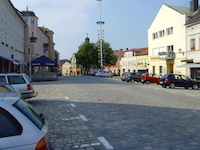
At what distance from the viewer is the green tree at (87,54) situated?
3656 inches

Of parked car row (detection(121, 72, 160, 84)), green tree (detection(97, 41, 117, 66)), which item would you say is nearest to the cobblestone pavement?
parked car row (detection(121, 72, 160, 84))

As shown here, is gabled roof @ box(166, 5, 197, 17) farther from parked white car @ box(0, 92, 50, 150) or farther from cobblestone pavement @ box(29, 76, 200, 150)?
parked white car @ box(0, 92, 50, 150)

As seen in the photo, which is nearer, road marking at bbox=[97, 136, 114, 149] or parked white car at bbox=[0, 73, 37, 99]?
road marking at bbox=[97, 136, 114, 149]

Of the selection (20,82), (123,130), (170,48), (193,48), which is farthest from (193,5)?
(123,130)

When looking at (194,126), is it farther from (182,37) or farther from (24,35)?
(24,35)

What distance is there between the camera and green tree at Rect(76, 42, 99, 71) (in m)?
92.9

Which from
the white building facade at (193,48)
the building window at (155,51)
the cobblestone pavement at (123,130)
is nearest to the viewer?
the cobblestone pavement at (123,130)

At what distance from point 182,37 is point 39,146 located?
3635 centimetres

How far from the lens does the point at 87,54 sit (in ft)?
306

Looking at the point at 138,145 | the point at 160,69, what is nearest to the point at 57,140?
Answer: the point at 138,145

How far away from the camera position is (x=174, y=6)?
4112 cm

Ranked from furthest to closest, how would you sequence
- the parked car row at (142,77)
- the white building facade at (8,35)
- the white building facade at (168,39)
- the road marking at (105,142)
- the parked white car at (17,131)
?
the white building facade at (168,39), the parked car row at (142,77), the white building facade at (8,35), the road marking at (105,142), the parked white car at (17,131)

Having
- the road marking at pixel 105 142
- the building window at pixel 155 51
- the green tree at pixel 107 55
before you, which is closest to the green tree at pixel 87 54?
the green tree at pixel 107 55

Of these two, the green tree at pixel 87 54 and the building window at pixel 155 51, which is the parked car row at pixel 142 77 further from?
the green tree at pixel 87 54
